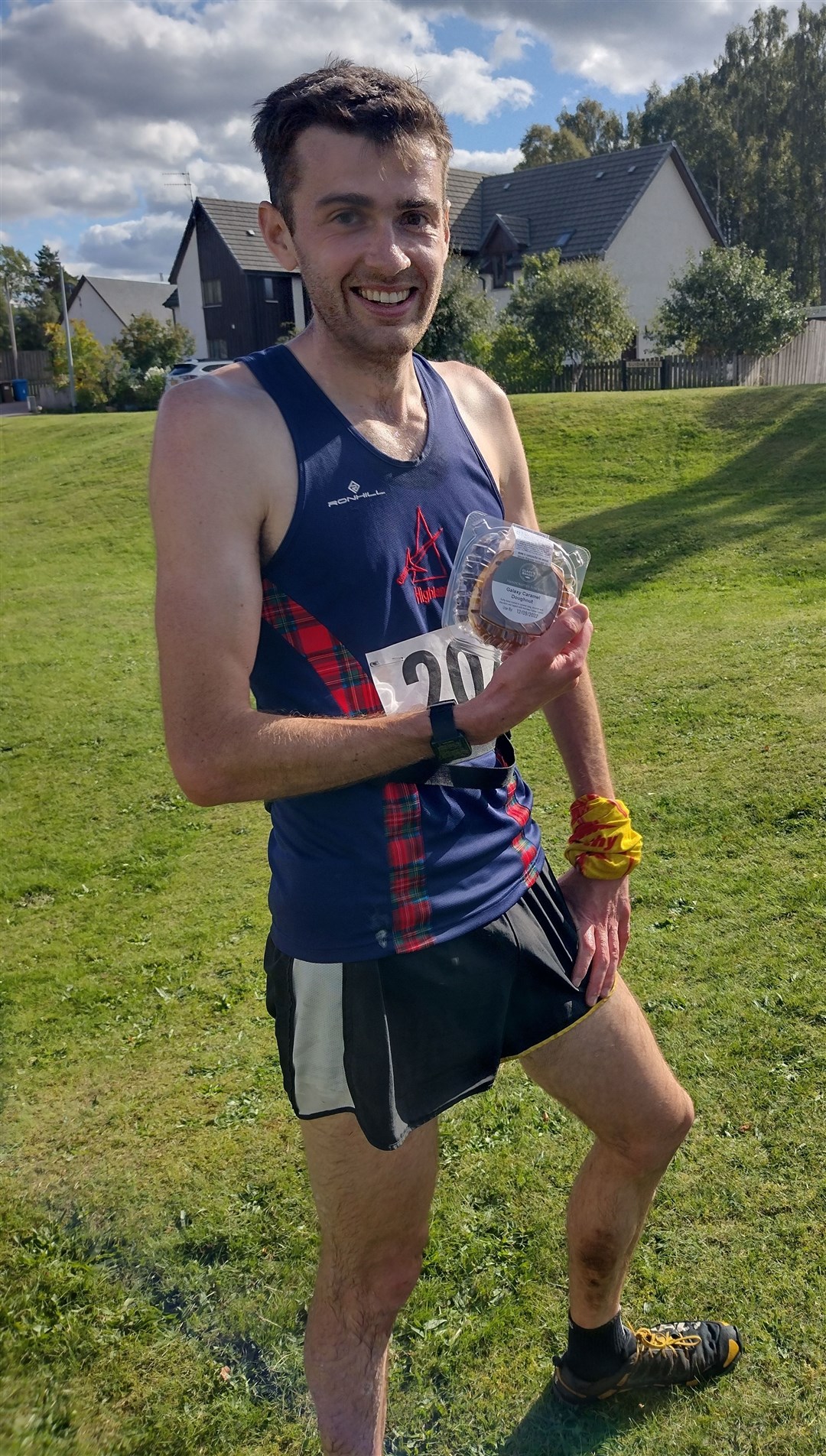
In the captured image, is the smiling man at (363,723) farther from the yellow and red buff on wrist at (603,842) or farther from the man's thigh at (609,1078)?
the yellow and red buff on wrist at (603,842)

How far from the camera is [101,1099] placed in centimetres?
374

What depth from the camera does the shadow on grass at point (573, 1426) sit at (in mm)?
2395

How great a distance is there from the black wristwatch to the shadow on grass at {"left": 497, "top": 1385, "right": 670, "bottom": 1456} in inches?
65.3

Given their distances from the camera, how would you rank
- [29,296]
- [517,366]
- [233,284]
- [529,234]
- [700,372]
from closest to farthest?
[700,372] → [517,366] → [529,234] → [233,284] → [29,296]

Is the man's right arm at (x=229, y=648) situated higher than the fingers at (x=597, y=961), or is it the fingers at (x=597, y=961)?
the man's right arm at (x=229, y=648)

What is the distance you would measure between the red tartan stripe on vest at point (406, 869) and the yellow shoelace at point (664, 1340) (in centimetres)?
126

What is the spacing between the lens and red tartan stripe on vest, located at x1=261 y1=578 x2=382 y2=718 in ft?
6.06

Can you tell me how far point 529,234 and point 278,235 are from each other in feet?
133

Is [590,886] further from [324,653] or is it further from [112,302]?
[112,302]

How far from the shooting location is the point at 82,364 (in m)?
44.0

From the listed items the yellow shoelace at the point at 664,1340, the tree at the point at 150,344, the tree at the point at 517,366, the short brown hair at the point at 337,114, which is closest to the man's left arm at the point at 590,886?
the yellow shoelace at the point at 664,1340

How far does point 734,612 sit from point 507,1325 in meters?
6.93

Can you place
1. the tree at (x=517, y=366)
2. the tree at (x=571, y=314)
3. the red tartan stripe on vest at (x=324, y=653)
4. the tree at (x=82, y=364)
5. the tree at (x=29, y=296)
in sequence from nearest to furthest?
the red tartan stripe on vest at (x=324, y=653), the tree at (x=517, y=366), the tree at (x=571, y=314), the tree at (x=82, y=364), the tree at (x=29, y=296)

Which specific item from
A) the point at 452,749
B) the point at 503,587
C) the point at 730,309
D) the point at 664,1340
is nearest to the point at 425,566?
the point at 503,587
